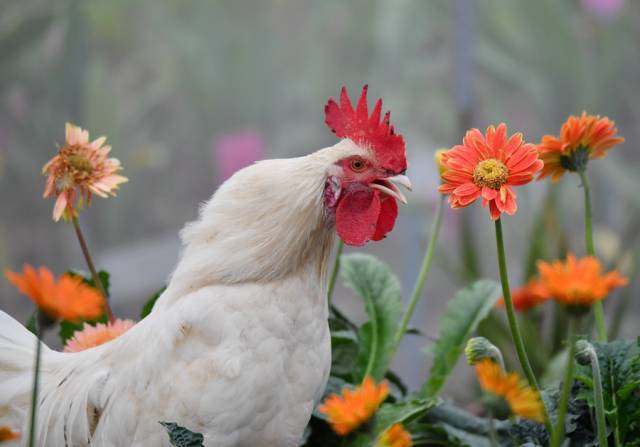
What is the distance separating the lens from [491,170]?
3.56 ft

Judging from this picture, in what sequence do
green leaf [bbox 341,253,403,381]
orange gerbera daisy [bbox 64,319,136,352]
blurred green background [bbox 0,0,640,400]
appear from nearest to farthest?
orange gerbera daisy [bbox 64,319,136,352]
green leaf [bbox 341,253,403,381]
blurred green background [bbox 0,0,640,400]

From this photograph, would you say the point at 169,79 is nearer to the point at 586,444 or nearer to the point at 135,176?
the point at 135,176

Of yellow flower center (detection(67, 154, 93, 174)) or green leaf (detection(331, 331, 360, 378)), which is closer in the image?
yellow flower center (detection(67, 154, 93, 174))

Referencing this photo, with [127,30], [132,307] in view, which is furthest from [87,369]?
[127,30]

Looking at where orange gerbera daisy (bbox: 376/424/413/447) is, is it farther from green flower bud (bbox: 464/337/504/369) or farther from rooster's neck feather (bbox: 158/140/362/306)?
rooster's neck feather (bbox: 158/140/362/306)

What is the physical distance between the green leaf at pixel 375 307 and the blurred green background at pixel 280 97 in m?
1.22

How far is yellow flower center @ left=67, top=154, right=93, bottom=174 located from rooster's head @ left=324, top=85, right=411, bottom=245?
0.37m

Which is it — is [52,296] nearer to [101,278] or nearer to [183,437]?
[183,437]

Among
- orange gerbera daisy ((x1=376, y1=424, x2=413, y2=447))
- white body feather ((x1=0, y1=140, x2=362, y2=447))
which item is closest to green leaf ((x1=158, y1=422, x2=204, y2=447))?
white body feather ((x1=0, y1=140, x2=362, y2=447))

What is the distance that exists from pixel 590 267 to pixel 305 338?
0.41 m

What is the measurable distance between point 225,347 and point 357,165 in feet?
1.04

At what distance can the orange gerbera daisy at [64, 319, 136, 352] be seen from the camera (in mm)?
1388

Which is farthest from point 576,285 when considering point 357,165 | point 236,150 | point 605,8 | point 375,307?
point 605,8

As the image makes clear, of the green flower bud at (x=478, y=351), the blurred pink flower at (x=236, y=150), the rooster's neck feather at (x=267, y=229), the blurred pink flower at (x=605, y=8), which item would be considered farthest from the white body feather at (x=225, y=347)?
the blurred pink flower at (x=605, y=8)
